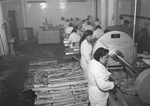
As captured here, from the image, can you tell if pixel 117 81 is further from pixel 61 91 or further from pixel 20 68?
pixel 20 68

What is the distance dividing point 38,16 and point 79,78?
32.7 ft

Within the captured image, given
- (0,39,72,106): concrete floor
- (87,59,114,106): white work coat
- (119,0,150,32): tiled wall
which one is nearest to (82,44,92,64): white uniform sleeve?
(87,59,114,106): white work coat

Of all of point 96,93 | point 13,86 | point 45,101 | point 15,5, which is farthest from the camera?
point 15,5

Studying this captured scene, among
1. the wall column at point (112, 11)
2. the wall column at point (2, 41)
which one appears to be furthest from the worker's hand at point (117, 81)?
the wall column at point (2, 41)

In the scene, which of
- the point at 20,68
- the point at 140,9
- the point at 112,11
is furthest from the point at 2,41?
the point at 140,9

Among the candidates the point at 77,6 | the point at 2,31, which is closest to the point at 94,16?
the point at 77,6

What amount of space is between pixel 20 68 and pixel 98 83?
4.76 metres

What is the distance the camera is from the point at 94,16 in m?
12.1

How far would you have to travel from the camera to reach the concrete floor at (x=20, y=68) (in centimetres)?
430

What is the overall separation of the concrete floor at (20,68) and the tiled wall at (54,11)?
7.62 ft

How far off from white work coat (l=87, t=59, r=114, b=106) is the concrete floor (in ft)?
6.67

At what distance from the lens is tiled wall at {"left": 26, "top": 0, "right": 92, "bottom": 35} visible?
11969 mm

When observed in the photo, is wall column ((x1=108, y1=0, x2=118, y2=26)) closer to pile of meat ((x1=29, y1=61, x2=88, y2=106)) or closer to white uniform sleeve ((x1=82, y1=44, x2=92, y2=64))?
white uniform sleeve ((x1=82, y1=44, x2=92, y2=64))

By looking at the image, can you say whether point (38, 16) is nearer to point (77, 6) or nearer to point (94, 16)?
point (77, 6)
